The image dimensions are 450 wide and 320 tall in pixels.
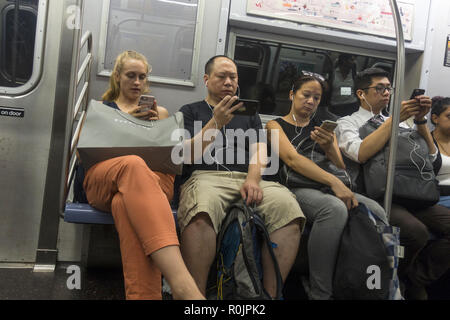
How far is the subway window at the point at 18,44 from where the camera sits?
7.88 feet

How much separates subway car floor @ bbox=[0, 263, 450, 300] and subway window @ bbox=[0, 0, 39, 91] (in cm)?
130

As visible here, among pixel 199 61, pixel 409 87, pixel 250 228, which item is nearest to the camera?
pixel 250 228

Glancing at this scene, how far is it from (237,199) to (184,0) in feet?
5.39

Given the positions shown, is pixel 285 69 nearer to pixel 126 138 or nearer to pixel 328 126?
pixel 328 126

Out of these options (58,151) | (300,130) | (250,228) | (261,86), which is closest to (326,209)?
(250,228)

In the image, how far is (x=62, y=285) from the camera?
2174 mm

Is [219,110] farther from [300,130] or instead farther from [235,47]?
[235,47]

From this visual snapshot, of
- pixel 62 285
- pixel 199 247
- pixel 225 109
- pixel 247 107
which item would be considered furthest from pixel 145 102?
pixel 62 285

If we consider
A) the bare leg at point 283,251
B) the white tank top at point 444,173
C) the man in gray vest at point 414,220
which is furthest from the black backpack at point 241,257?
the white tank top at point 444,173

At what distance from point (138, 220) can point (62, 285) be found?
100 centimetres

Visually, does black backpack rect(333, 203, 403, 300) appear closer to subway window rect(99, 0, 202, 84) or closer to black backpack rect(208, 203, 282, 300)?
black backpack rect(208, 203, 282, 300)

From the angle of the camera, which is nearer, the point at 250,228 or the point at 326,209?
the point at 250,228

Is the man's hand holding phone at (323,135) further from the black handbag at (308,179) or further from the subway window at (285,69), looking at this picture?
the subway window at (285,69)

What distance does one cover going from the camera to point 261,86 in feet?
9.98
